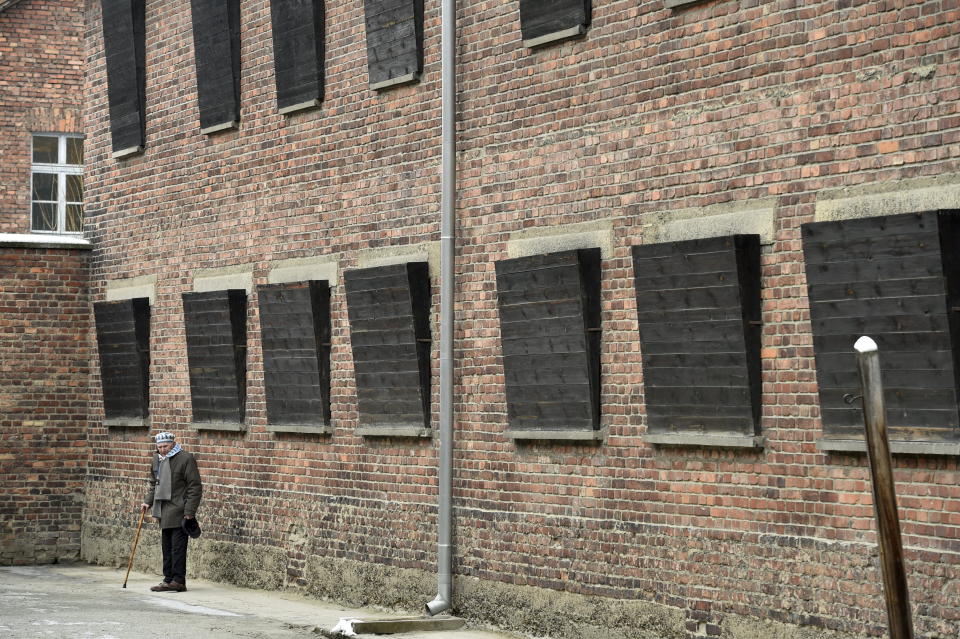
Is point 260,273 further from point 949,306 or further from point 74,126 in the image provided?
point 74,126

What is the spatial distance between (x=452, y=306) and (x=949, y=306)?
5.42m

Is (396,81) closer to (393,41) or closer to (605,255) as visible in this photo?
(393,41)

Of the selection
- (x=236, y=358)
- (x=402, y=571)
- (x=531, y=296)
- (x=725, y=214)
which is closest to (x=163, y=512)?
(x=236, y=358)

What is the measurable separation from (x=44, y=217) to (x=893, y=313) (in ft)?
76.5

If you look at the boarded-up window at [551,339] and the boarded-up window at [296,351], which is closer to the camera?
the boarded-up window at [551,339]

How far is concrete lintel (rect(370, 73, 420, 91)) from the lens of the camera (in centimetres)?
1484

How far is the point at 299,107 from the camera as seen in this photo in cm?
1647

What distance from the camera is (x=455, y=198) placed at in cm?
1431

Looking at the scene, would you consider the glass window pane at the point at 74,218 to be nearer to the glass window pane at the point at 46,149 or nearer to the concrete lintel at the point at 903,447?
the glass window pane at the point at 46,149

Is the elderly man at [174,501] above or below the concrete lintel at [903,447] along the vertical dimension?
below

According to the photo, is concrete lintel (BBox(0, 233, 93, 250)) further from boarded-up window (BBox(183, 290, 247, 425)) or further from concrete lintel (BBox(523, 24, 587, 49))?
concrete lintel (BBox(523, 24, 587, 49))

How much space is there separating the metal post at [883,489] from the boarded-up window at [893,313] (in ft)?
11.0

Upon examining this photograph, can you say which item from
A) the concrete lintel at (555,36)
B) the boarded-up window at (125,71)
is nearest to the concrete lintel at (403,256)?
the concrete lintel at (555,36)

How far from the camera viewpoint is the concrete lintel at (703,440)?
11.2 metres
